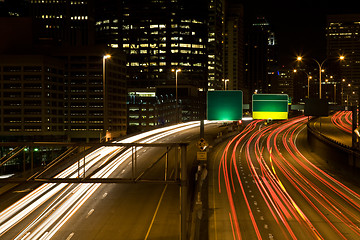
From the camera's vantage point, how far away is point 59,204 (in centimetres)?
2981

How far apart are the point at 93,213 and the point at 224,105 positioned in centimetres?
1075

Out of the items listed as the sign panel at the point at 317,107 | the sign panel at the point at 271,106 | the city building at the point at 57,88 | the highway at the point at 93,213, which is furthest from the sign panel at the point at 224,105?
the city building at the point at 57,88

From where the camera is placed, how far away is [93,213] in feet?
95.0

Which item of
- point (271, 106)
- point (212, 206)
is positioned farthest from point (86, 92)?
point (212, 206)

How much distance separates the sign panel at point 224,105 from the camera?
2983 centimetres

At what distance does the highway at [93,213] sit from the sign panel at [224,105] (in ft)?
22.7

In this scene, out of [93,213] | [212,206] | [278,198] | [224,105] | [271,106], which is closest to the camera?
[93,213]

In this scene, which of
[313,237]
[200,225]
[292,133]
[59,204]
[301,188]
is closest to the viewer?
[313,237]

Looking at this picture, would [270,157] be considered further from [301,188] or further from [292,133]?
[292,133]

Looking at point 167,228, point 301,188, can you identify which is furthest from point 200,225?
point 301,188

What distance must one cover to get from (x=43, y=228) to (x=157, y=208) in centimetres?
916

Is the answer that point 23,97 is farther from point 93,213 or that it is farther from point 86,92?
point 93,213

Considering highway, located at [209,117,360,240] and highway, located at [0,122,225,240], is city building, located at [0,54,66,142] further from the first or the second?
highway, located at [0,122,225,240]

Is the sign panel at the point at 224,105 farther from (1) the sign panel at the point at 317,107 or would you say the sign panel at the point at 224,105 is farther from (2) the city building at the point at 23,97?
(2) the city building at the point at 23,97
